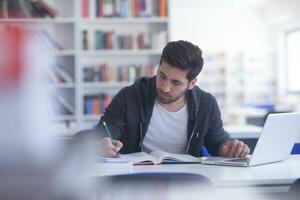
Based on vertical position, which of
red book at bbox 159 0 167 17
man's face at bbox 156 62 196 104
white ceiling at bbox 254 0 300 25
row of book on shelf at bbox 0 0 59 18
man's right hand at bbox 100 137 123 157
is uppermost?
white ceiling at bbox 254 0 300 25

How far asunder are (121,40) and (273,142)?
9.96 ft

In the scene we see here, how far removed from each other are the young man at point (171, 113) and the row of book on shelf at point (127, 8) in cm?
244

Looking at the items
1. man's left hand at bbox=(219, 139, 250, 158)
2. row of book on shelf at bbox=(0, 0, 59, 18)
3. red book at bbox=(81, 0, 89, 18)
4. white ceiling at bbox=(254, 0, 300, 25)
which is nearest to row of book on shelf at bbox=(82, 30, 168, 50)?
red book at bbox=(81, 0, 89, 18)

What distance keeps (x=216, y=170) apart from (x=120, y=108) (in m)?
0.65

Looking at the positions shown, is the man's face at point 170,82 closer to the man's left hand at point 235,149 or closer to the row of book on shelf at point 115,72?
the man's left hand at point 235,149

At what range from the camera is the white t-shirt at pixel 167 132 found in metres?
2.03

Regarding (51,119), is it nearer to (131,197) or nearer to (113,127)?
(131,197)

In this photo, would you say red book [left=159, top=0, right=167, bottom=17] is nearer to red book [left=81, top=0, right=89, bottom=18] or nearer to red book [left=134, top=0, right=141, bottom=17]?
red book [left=134, top=0, right=141, bottom=17]

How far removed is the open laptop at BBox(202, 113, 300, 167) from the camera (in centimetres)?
160

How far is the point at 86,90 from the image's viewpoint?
454cm

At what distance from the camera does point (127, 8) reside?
441 cm

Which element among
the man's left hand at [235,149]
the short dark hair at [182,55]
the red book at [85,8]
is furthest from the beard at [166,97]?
the red book at [85,8]

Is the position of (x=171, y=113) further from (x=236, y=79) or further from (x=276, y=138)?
(x=236, y=79)

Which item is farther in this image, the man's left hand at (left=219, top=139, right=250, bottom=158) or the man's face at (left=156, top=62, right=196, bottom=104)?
the man's face at (left=156, top=62, right=196, bottom=104)
